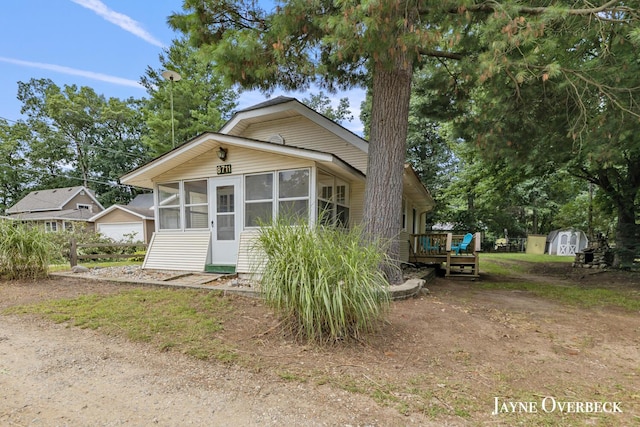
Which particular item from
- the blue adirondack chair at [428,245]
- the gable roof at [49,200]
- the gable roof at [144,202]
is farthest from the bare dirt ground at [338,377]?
the gable roof at [49,200]

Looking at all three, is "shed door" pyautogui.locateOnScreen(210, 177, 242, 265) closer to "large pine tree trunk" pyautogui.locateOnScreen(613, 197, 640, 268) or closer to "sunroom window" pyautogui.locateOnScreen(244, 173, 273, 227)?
"sunroom window" pyautogui.locateOnScreen(244, 173, 273, 227)

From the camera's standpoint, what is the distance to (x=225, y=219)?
7102mm

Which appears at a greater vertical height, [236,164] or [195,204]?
[236,164]

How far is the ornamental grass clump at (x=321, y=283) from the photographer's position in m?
2.88

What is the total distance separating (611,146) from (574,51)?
7.70 ft

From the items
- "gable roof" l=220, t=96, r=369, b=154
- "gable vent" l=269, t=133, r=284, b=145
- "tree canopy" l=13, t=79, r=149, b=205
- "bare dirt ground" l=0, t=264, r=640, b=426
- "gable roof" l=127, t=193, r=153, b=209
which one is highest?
"tree canopy" l=13, t=79, r=149, b=205

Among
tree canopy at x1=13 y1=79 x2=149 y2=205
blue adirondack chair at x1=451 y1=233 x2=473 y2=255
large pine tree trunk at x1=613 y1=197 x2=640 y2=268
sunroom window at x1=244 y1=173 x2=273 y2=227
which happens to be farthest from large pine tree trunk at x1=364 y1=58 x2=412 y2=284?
tree canopy at x1=13 y1=79 x2=149 y2=205

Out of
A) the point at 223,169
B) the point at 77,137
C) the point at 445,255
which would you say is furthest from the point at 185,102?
the point at 77,137

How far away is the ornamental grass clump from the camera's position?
113 inches

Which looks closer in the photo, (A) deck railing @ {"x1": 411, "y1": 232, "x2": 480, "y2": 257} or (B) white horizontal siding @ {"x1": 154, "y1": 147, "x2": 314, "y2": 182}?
(B) white horizontal siding @ {"x1": 154, "y1": 147, "x2": 314, "y2": 182}

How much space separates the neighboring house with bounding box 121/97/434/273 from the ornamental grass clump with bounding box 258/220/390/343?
2.82 metres

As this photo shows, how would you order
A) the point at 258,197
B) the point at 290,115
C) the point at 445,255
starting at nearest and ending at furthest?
the point at 258,197, the point at 290,115, the point at 445,255

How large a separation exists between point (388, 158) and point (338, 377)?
13.1 ft

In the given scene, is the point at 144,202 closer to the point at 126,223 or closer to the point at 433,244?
the point at 126,223
